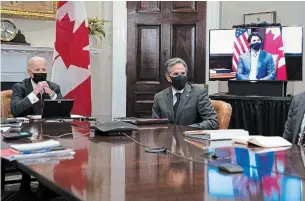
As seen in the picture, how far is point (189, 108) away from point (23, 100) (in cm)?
119

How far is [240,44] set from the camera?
4219mm

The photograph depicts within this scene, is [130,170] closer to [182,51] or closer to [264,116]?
[264,116]

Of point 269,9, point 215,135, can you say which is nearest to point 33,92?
point 215,135

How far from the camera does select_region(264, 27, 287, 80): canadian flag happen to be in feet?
13.3

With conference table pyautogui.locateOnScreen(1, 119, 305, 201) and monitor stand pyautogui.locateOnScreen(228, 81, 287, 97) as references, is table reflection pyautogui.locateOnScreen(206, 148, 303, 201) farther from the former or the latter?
monitor stand pyautogui.locateOnScreen(228, 81, 287, 97)

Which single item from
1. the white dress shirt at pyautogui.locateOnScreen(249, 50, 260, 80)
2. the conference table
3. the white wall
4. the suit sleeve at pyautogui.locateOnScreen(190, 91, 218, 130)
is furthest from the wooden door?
the conference table

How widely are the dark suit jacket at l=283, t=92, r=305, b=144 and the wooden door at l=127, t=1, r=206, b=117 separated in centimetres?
248

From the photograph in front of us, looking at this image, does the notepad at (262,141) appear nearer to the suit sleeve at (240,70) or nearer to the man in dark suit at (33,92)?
the man in dark suit at (33,92)

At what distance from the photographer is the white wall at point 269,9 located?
447cm

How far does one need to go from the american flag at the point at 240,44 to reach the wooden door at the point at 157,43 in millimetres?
765

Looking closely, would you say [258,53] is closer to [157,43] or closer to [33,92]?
[157,43]

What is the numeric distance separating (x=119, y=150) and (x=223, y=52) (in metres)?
2.85

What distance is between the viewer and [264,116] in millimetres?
4027

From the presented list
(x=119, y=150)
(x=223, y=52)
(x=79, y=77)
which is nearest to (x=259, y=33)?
(x=223, y=52)
